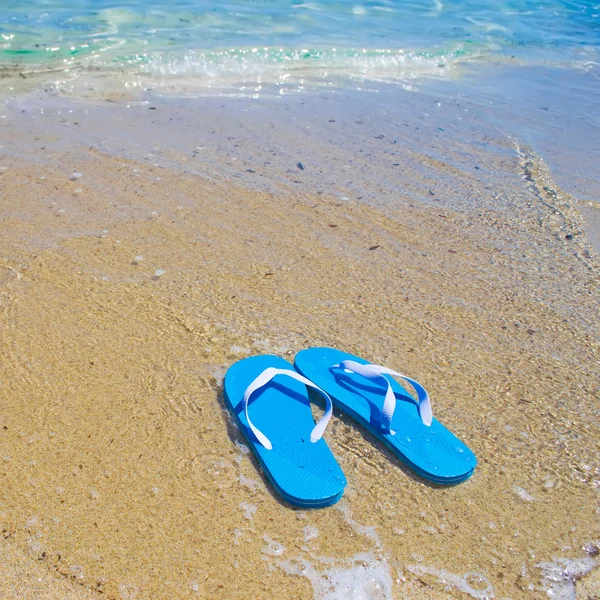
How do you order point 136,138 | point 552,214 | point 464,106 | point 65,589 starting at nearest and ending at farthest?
point 65,589 → point 552,214 → point 136,138 → point 464,106

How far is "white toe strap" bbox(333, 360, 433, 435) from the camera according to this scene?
194cm

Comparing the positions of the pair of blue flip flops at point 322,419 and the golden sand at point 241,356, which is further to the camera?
the pair of blue flip flops at point 322,419

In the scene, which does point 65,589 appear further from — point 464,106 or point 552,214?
point 464,106

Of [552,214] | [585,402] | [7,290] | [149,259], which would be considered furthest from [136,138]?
[585,402]

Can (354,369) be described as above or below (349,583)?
above

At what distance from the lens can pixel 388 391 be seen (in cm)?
196

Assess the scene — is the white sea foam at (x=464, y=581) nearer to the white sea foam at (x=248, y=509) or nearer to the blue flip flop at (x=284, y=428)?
the blue flip flop at (x=284, y=428)

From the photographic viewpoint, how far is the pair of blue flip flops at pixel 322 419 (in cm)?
177

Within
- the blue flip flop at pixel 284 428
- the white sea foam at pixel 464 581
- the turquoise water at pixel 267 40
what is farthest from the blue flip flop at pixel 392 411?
the turquoise water at pixel 267 40

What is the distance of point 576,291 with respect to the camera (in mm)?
2756

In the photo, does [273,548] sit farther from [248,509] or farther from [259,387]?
[259,387]

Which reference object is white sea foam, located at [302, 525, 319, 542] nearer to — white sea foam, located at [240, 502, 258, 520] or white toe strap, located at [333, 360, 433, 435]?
white sea foam, located at [240, 502, 258, 520]

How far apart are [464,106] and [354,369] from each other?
12.6 feet

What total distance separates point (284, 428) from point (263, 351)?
44cm
